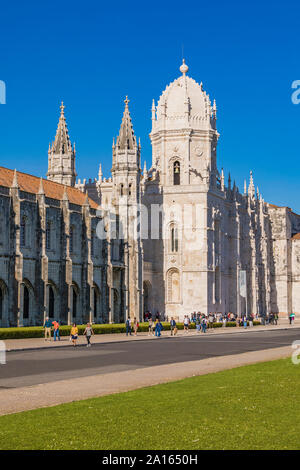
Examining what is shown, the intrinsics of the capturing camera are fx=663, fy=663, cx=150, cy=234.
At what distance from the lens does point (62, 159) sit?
77.8 m

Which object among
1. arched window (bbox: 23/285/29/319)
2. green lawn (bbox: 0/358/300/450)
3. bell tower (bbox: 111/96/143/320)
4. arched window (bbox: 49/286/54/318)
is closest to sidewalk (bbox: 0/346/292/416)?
green lawn (bbox: 0/358/300/450)

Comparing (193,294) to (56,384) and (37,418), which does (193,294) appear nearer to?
(56,384)

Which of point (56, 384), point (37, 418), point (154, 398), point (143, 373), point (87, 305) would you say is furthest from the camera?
point (87, 305)

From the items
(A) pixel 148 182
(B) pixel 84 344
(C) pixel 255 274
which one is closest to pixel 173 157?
(A) pixel 148 182

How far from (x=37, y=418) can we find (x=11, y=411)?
1374mm

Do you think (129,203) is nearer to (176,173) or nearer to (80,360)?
(176,173)

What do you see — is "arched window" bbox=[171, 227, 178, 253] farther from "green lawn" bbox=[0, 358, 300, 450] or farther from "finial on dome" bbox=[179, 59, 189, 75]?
"green lawn" bbox=[0, 358, 300, 450]

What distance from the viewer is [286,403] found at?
14.8m

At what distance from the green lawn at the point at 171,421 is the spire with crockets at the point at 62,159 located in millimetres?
61706

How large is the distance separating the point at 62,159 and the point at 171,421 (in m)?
Answer: 67.2

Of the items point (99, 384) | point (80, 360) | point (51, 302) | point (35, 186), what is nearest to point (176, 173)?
point (35, 186)

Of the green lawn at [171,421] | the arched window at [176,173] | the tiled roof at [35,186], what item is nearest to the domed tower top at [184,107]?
the arched window at [176,173]

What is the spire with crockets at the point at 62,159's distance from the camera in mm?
77312

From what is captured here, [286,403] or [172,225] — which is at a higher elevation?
[172,225]
